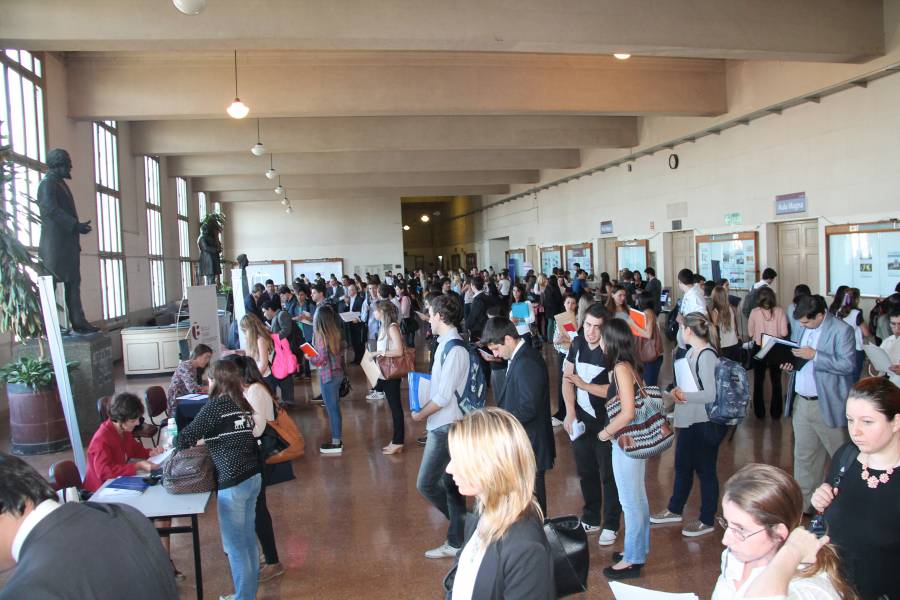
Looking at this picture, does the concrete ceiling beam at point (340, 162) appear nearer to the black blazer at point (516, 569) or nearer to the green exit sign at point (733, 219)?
the green exit sign at point (733, 219)

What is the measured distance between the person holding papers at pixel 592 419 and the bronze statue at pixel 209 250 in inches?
477

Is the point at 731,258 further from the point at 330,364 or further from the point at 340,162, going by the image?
the point at 340,162

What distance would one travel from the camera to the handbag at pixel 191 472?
3.48 metres

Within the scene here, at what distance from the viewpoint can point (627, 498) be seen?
3766mm

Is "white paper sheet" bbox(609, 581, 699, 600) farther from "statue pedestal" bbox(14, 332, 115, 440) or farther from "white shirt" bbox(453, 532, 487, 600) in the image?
"statue pedestal" bbox(14, 332, 115, 440)

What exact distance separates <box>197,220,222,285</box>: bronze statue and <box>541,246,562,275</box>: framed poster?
10.7 meters

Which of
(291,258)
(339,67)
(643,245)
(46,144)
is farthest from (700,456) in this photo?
(291,258)

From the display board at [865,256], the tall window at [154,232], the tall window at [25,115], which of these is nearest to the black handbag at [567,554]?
the display board at [865,256]

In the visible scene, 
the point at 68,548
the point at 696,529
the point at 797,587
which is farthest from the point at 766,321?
the point at 68,548

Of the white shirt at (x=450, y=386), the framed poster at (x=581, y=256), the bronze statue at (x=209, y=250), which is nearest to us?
the white shirt at (x=450, y=386)

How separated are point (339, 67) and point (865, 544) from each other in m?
10.7

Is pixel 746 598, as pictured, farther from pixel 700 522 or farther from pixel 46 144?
pixel 46 144

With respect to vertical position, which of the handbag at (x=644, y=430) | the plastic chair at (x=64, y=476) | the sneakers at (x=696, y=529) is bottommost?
the sneakers at (x=696, y=529)

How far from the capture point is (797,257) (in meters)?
11.5
